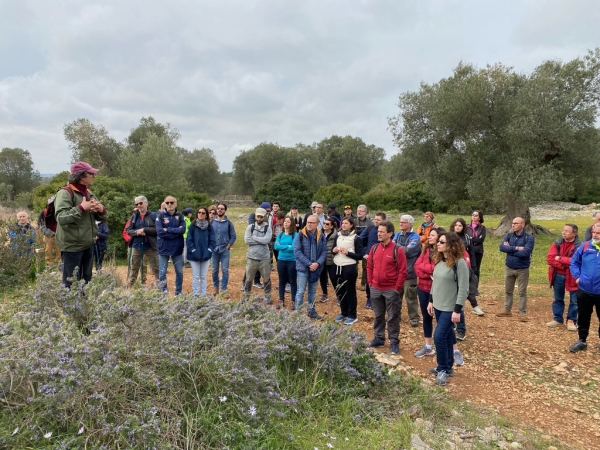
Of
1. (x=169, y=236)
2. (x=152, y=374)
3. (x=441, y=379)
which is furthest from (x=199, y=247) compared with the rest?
(x=152, y=374)

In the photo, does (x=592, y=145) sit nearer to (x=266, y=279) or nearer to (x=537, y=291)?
(x=537, y=291)

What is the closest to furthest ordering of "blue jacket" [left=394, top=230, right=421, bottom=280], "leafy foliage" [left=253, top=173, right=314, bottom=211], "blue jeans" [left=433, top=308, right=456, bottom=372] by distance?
"blue jeans" [left=433, top=308, right=456, bottom=372]
"blue jacket" [left=394, top=230, right=421, bottom=280]
"leafy foliage" [left=253, top=173, right=314, bottom=211]

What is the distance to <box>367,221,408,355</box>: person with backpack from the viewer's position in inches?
212

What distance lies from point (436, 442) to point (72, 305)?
3.29 meters

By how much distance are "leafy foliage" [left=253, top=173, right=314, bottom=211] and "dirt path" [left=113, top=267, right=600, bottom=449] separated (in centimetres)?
2853

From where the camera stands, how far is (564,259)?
6.51m

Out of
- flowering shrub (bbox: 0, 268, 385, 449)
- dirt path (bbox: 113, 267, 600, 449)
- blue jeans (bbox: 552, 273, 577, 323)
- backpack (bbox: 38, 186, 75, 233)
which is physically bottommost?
dirt path (bbox: 113, 267, 600, 449)

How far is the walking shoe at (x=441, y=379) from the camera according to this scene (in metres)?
4.53

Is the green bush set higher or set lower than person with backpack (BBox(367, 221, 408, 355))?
higher

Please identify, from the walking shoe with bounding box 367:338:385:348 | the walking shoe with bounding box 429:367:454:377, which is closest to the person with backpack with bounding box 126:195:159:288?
the walking shoe with bounding box 367:338:385:348

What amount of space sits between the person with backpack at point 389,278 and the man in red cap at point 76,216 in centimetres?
359

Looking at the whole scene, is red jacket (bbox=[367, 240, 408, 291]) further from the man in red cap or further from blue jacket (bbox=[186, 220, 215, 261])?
the man in red cap

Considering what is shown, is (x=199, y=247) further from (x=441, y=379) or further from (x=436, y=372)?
(x=441, y=379)

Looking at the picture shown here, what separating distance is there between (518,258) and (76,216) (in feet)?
23.2
